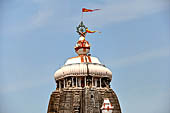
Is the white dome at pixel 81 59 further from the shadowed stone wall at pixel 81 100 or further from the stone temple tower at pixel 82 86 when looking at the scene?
the shadowed stone wall at pixel 81 100

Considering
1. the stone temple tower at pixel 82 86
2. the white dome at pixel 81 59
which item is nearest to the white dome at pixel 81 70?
the stone temple tower at pixel 82 86

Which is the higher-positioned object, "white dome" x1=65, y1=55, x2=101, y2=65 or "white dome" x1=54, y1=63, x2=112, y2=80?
"white dome" x1=65, y1=55, x2=101, y2=65

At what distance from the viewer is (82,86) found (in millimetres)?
56812

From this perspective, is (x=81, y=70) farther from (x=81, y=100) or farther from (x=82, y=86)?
(x=81, y=100)

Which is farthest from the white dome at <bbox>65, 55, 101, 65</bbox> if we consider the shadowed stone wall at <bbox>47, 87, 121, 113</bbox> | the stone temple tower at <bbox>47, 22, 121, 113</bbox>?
the shadowed stone wall at <bbox>47, 87, 121, 113</bbox>

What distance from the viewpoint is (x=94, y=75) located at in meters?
56.5

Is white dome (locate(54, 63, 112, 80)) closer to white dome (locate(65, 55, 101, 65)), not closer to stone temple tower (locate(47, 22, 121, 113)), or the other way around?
stone temple tower (locate(47, 22, 121, 113))

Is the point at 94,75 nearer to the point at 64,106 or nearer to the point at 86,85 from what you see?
the point at 86,85

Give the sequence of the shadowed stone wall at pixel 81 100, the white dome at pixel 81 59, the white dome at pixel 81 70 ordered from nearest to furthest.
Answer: the shadowed stone wall at pixel 81 100 < the white dome at pixel 81 70 < the white dome at pixel 81 59

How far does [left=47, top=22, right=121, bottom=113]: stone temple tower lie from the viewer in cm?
5394

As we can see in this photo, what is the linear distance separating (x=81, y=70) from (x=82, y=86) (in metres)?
2.74

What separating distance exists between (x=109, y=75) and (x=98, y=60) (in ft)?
11.3

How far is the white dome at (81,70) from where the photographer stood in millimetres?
56312

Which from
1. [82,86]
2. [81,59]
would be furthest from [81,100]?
[81,59]
